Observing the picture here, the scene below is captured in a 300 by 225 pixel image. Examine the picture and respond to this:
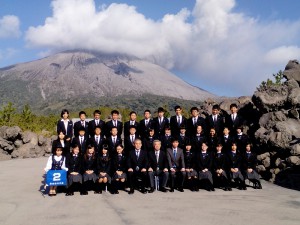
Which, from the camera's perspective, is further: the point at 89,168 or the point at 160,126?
the point at 160,126

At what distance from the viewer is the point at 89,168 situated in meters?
8.69

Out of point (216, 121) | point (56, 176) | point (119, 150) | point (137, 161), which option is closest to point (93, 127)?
point (119, 150)

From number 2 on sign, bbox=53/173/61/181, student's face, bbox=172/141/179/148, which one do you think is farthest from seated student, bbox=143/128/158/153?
number 2 on sign, bbox=53/173/61/181

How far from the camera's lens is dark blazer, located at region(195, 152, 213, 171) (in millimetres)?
9000

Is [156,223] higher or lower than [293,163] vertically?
lower

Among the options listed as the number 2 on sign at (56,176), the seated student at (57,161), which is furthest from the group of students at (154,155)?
the number 2 on sign at (56,176)

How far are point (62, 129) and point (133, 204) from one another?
348cm

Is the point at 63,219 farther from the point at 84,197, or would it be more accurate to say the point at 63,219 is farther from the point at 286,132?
the point at 286,132

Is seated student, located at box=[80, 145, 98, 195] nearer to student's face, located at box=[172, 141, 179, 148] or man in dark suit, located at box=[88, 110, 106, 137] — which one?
man in dark suit, located at box=[88, 110, 106, 137]

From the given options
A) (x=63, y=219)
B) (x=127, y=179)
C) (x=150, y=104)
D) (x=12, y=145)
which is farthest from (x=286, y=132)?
(x=150, y=104)

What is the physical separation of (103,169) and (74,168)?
2.37ft

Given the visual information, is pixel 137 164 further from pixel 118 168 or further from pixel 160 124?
pixel 160 124

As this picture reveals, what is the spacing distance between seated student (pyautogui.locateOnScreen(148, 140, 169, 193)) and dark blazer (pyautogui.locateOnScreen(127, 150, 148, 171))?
16cm

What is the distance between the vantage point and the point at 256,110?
1248 cm
